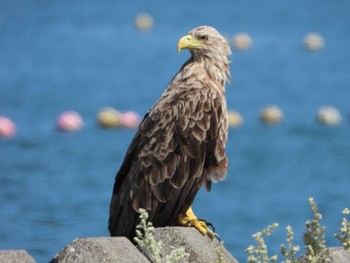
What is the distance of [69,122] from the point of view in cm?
1712

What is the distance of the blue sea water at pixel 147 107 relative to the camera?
12.0 meters

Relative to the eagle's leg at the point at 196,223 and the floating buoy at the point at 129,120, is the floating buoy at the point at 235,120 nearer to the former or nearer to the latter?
the floating buoy at the point at 129,120

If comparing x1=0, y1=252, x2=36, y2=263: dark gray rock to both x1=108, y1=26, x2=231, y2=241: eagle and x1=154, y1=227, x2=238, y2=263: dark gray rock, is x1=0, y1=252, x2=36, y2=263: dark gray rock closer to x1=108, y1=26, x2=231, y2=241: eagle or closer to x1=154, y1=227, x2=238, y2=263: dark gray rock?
x1=154, y1=227, x2=238, y2=263: dark gray rock

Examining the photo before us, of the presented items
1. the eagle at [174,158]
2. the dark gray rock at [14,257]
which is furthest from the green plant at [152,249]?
the eagle at [174,158]

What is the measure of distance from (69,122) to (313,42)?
9553 mm

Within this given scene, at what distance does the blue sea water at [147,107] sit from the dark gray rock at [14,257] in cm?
707

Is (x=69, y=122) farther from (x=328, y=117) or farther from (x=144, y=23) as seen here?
(x=144, y=23)

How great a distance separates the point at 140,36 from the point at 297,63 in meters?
5.37

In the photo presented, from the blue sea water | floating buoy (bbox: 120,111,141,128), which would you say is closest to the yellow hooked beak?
the blue sea water

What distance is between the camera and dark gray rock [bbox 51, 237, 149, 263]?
9.51ft

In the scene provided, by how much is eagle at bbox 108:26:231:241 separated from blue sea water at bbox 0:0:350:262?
16.9 feet

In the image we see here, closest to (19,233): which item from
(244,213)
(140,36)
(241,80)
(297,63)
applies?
(244,213)

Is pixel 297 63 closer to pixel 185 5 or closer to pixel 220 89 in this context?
pixel 185 5

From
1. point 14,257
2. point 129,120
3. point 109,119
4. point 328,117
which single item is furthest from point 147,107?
point 14,257
